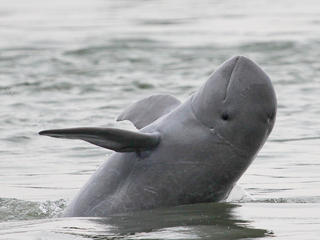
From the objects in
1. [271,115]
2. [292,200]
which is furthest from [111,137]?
[292,200]

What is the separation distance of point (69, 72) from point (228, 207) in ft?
39.2

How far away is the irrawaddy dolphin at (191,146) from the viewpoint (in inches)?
333

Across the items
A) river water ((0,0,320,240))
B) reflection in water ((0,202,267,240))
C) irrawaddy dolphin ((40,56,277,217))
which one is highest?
irrawaddy dolphin ((40,56,277,217))

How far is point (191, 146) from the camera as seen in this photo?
8.70 meters

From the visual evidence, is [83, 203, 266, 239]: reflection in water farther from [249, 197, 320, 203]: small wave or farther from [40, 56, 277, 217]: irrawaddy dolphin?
[249, 197, 320, 203]: small wave

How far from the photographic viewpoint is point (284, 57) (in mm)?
21406

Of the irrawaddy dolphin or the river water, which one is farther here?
the river water

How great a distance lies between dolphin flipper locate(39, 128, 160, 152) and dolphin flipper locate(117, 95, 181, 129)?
75 centimetres

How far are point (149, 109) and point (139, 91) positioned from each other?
29.2 ft

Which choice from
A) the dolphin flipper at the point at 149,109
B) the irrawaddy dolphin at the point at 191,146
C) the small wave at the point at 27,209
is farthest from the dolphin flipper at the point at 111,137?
the small wave at the point at 27,209

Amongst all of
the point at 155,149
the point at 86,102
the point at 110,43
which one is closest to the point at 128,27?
the point at 110,43

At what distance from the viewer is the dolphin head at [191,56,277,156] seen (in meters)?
8.45

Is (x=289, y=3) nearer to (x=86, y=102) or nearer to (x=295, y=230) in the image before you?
(x=86, y=102)

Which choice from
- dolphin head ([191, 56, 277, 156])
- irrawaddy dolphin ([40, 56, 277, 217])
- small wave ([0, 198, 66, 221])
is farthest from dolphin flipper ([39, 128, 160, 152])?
small wave ([0, 198, 66, 221])
